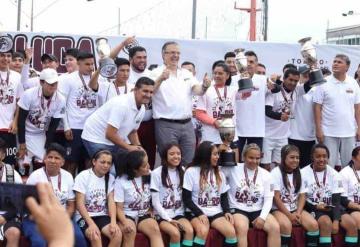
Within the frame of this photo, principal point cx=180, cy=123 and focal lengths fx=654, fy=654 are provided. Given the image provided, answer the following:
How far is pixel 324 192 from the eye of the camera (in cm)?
686

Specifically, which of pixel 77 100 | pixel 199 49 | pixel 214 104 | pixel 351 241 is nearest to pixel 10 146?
pixel 77 100

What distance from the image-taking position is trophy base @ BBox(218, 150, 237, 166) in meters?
6.61

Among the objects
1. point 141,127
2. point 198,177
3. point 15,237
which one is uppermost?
point 141,127

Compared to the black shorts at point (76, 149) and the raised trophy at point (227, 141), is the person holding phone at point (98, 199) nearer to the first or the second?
the black shorts at point (76, 149)

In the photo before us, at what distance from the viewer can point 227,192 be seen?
6.57 m

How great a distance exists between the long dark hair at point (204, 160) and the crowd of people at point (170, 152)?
0.03 ft

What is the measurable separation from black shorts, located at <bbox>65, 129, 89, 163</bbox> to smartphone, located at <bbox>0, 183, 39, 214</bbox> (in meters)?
5.07

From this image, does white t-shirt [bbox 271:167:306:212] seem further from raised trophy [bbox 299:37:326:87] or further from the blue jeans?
the blue jeans

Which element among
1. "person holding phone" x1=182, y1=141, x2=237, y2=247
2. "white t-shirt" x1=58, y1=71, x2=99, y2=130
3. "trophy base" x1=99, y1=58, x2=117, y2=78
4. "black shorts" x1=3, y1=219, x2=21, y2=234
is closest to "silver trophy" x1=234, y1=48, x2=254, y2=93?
"person holding phone" x1=182, y1=141, x2=237, y2=247

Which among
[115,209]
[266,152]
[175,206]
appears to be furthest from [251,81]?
[115,209]

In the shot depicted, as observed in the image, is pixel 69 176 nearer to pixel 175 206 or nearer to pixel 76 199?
pixel 76 199

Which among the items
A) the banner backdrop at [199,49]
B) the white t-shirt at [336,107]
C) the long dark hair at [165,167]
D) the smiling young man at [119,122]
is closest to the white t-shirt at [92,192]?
the smiling young man at [119,122]

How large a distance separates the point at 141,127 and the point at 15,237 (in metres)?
1.97

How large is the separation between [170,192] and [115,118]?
2.92ft
